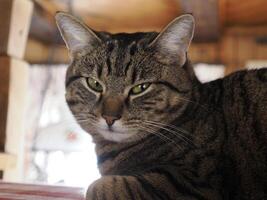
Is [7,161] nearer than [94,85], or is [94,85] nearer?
[94,85]

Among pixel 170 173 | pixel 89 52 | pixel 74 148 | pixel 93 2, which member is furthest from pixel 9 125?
pixel 74 148

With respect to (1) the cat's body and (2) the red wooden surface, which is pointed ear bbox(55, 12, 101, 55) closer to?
(1) the cat's body

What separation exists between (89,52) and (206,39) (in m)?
1.76

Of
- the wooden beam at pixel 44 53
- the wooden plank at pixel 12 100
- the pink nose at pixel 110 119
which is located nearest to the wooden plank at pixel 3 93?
the wooden plank at pixel 12 100

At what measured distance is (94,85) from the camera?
1.35m

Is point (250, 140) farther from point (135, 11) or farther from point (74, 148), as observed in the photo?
point (74, 148)

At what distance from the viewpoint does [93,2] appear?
274cm

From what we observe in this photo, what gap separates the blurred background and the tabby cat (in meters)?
0.98

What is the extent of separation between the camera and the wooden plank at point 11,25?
1.85 m

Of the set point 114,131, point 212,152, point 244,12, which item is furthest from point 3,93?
point 244,12

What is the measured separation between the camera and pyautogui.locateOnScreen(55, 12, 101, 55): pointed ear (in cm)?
143

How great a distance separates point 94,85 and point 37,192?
400 mm

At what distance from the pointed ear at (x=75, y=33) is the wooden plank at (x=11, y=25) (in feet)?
1.47

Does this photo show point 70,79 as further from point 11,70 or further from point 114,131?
point 11,70
